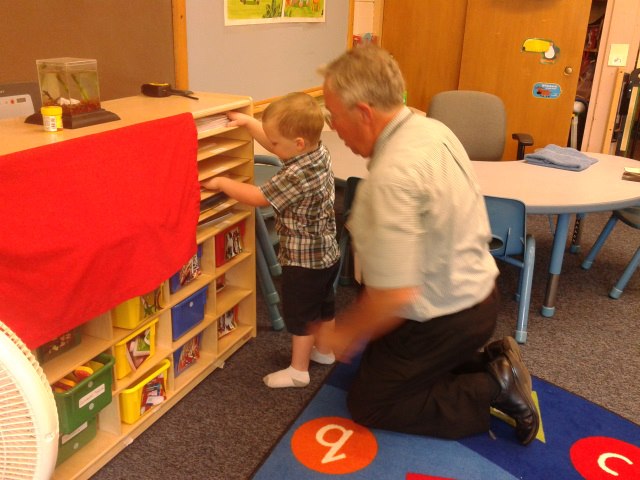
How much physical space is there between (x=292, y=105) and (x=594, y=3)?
3628mm

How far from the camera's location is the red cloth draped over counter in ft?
4.25

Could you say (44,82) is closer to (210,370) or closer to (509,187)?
(210,370)

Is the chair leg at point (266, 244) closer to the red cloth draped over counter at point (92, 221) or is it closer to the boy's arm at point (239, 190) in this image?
the boy's arm at point (239, 190)

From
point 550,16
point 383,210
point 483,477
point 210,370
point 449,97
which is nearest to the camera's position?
point 383,210

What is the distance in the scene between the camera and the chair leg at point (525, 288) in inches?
97.5

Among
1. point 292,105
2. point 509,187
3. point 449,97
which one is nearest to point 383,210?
point 292,105

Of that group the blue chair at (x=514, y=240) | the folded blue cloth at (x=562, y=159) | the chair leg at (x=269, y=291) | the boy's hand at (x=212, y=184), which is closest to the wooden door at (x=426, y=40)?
the folded blue cloth at (x=562, y=159)

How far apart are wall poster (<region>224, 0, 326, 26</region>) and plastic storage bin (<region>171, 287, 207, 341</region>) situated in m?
1.37

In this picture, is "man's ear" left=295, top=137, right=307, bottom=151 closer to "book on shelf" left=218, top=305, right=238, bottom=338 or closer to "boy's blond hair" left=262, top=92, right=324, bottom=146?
"boy's blond hair" left=262, top=92, right=324, bottom=146

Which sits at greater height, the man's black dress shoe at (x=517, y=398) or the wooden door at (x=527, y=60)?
the wooden door at (x=527, y=60)

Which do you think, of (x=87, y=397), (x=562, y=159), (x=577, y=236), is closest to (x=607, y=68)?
(x=577, y=236)

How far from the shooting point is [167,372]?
6.53 feet

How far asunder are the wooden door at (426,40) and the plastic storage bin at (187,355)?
10.6 ft

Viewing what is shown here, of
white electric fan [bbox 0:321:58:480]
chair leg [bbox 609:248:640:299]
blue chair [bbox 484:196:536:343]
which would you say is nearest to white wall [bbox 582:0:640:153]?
chair leg [bbox 609:248:640:299]
